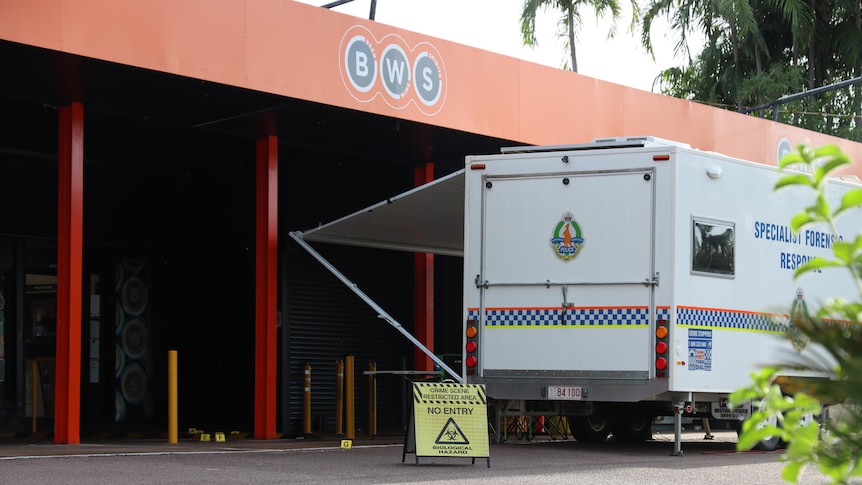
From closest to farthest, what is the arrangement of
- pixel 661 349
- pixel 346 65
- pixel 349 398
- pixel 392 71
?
pixel 661 349 → pixel 346 65 → pixel 392 71 → pixel 349 398

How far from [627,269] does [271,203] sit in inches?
193

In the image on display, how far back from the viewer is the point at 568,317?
12.4 metres

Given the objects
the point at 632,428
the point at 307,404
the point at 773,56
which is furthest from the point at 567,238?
the point at 773,56

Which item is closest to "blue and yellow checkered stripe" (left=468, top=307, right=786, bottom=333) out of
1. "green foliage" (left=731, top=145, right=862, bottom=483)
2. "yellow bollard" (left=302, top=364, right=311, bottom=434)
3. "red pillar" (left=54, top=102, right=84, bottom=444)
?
"red pillar" (left=54, top=102, right=84, bottom=444)

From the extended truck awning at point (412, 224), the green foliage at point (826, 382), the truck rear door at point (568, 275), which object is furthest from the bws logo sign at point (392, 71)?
the green foliage at point (826, 382)

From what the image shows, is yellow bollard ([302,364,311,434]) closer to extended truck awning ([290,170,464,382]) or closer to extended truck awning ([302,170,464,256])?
extended truck awning ([290,170,464,382])

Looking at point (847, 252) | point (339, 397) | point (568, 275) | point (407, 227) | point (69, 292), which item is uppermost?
point (407, 227)

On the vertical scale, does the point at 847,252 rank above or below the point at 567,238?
below

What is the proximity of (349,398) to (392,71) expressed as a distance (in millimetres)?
4311

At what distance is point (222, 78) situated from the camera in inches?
489

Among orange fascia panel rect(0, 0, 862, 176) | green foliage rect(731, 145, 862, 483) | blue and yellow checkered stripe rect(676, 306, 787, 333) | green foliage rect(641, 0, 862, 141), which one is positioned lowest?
blue and yellow checkered stripe rect(676, 306, 787, 333)

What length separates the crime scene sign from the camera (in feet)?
34.9

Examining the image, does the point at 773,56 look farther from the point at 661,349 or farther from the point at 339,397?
the point at 661,349

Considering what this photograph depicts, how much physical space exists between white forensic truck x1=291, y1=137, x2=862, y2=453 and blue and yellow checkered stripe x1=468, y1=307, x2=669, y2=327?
1cm
